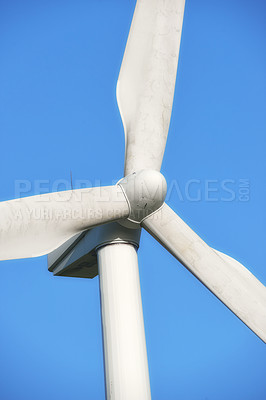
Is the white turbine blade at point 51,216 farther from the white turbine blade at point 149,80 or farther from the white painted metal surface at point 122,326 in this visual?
the white turbine blade at point 149,80

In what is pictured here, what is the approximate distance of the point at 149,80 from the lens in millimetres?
10133

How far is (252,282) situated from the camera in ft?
32.5

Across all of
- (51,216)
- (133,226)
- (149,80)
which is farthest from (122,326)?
(149,80)

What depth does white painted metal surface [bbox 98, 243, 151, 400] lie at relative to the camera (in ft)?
27.9

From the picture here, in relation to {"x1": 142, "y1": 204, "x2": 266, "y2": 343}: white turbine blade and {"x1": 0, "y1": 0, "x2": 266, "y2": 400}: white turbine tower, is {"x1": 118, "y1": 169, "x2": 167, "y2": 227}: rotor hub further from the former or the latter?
{"x1": 142, "y1": 204, "x2": 266, "y2": 343}: white turbine blade

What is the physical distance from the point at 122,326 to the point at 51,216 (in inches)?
73.2

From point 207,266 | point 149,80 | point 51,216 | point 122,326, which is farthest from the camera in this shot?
point 149,80

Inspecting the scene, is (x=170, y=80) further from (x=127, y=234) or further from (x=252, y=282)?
(x=252, y=282)

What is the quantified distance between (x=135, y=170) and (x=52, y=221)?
5.85ft

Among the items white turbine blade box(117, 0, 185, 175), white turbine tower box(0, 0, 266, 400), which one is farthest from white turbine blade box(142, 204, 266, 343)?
white turbine blade box(117, 0, 185, 175)

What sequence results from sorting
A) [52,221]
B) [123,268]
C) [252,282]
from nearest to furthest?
[52,221]
[123,268]
[252,282]

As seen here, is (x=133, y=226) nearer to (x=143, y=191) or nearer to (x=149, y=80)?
(x=143, y=191)

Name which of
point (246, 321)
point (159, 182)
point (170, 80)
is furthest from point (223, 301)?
point (170, 80)

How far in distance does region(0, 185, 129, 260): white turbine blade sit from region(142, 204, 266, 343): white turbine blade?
0.69 m
